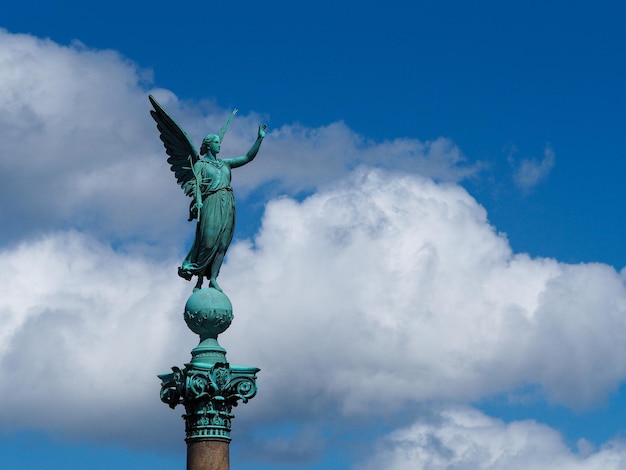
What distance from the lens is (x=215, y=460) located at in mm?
A: 33875

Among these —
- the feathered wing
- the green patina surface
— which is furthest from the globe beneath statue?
the feathered wing

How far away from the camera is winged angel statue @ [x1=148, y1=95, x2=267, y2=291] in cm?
3625

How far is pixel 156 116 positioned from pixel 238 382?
25.5 ft

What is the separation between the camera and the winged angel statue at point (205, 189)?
36.2 m

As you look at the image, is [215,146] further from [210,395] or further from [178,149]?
[210,395]

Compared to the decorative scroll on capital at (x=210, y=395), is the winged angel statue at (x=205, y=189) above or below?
above

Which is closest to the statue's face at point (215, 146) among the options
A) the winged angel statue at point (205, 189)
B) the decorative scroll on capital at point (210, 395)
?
the winged angel statue at point (205, 189)

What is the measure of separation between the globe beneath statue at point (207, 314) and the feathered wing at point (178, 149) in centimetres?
329

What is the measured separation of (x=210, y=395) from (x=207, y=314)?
80.6 inches

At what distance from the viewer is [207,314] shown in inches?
1377

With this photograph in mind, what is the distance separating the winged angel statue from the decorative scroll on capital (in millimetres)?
2604

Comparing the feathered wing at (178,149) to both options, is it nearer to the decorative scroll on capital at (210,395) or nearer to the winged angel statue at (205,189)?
the winged angel statue at (205,189)

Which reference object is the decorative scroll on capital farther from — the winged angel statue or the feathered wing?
the feathered wing

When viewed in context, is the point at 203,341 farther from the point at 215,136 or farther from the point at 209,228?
the point at 215,136
